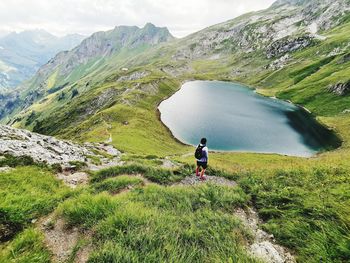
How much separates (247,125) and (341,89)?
56021 millimetres

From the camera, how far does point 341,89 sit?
11288cm

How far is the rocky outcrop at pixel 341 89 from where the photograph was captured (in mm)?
110544

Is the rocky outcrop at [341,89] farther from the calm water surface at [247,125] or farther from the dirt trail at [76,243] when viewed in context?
the dirt trail at [76,243]

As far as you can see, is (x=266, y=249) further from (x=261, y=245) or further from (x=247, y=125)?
(x=247, y=125)

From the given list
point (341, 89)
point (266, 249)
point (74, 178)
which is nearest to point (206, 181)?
point (266, 249)

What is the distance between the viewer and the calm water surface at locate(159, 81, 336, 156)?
7556cm

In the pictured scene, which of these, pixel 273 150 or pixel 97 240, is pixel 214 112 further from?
pixel 97 240

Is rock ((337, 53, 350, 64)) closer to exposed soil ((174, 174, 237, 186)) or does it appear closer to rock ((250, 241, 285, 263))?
exposed soil ((174, 174, 237, 186))

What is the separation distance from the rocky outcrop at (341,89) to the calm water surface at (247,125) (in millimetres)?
18126

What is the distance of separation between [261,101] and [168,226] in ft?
472

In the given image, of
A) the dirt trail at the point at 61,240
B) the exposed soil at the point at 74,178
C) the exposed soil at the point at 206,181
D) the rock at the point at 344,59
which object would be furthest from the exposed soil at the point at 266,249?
the rock at the point at 344,59

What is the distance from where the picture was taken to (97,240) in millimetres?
7312

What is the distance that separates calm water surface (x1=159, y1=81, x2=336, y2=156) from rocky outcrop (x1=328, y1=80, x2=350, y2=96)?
18.1 meters

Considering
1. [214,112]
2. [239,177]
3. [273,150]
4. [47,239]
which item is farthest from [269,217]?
[214,112]
